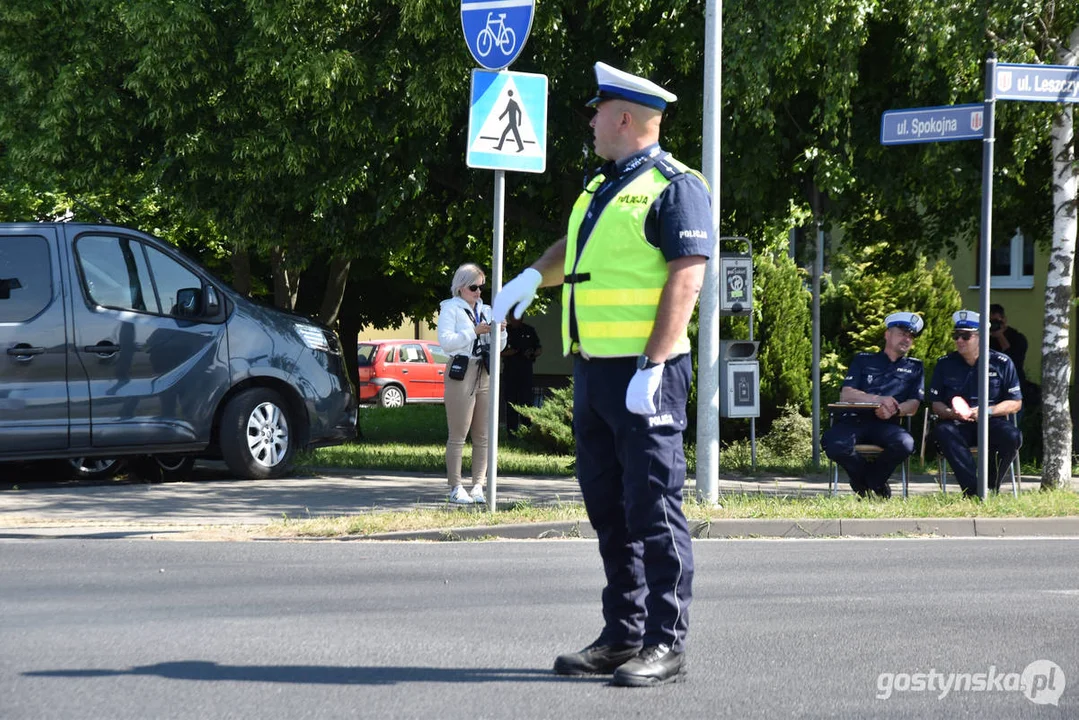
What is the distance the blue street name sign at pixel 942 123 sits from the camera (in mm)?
10883

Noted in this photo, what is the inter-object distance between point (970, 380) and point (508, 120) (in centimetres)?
417

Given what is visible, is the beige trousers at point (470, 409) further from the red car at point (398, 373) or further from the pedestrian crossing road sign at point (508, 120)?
the red car at point (398, 373)

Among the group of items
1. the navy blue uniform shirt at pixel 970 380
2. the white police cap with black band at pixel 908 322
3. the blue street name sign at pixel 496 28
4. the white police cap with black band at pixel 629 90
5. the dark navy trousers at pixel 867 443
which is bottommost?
the dark navy trousers at pixel 867 443

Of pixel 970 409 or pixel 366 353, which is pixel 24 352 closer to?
pixel 970 409

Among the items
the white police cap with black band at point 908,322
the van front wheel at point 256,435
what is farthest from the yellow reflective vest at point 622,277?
the van front wheel at point 256,435

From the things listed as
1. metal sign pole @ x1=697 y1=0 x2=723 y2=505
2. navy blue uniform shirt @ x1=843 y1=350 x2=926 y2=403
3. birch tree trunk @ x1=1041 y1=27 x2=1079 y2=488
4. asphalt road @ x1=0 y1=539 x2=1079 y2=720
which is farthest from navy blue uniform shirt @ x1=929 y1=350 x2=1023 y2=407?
asphalt road @ x1=0 y1=539 x2=1079 y2=720

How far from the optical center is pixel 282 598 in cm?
715

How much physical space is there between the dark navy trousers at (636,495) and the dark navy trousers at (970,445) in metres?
6.44

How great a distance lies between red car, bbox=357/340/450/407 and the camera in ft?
123

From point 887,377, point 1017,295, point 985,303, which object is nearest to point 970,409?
point 887,377

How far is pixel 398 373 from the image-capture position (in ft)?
125

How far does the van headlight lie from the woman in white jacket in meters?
2.42

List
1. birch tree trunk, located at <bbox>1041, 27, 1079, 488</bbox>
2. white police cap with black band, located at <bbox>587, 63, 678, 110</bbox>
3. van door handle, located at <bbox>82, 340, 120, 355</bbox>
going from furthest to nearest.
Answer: birch tree trunk, located at <bbox>1041, 27, 1079, 488</bbox> < van door handle, located at <bbox>82, 340, 120, 355</bbox> < white police cap with black band, located at <bbox>587, 63, 678, 110</bbox>

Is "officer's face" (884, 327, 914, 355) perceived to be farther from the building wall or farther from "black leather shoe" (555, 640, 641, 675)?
the building wall
